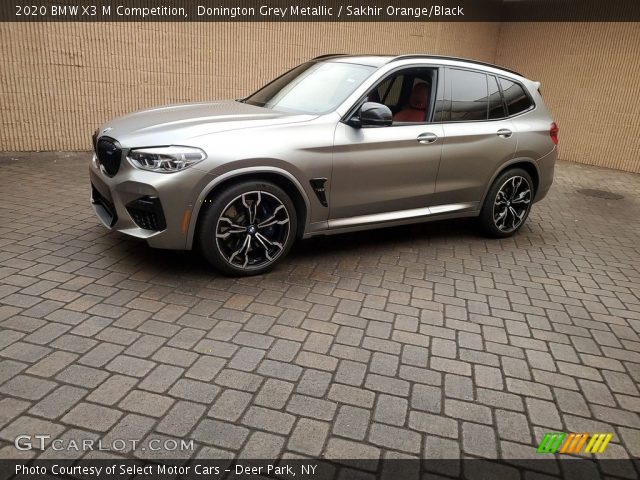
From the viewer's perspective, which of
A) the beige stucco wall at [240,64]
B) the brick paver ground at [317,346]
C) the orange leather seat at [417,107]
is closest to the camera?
the brick paver ground at [317,346]

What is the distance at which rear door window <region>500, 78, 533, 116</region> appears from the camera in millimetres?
5371

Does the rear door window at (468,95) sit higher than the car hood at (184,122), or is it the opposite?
the rear door window at (468,95)

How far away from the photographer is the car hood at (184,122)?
372cm

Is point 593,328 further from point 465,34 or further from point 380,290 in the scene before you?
point 465,34

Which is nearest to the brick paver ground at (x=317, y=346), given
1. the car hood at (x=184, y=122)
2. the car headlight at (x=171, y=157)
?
the car headlight at (x=171, y=157)

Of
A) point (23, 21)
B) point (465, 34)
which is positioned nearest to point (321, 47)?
point (465, 34)

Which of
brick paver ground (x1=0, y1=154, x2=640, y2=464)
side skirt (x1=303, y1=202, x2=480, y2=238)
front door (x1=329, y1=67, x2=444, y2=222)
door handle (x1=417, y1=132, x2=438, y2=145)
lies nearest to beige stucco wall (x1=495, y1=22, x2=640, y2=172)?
brick paver ground (x1=0, y1=154, x2=640, y2=464)

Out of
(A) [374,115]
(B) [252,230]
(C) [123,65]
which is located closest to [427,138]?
(A) [374,115]

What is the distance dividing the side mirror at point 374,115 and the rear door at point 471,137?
2.85 feet

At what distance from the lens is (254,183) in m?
3.85

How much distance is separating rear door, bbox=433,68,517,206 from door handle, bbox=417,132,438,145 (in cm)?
15

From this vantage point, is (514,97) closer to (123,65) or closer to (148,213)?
(148,213)

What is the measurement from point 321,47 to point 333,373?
7.87 meters

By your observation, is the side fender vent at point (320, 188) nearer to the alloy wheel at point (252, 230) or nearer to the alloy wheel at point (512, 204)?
the alloy wheel at point (252, 230)
